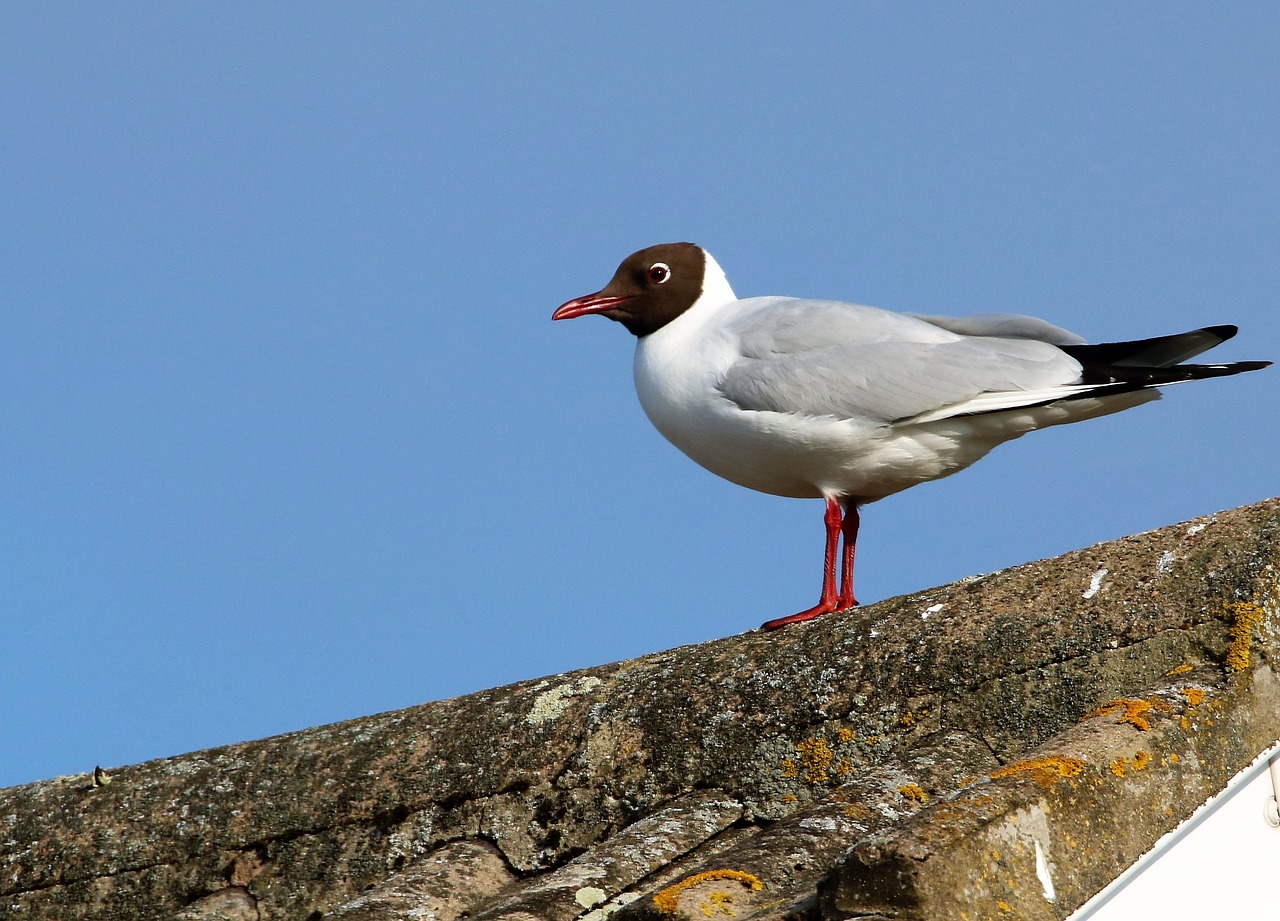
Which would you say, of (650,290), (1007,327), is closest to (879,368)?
(1007,327)

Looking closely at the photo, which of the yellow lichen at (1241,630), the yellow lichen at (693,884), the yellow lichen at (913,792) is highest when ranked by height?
the yellow lichen at (1241,630)

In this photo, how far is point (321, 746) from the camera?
5.16 meters

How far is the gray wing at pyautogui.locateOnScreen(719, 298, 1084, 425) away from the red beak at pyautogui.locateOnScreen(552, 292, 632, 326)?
1048 millimetres

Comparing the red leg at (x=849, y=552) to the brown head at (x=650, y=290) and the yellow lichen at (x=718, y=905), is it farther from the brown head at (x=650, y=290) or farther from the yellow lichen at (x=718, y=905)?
the yellow lichen at (x=718, y=905)

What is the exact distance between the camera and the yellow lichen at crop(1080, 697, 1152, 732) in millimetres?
3090

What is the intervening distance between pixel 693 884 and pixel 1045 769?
756 millimetres

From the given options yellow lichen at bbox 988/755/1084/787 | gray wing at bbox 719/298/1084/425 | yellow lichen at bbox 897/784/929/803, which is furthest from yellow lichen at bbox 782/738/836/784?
gray wing at bbox 719/298/1084/425

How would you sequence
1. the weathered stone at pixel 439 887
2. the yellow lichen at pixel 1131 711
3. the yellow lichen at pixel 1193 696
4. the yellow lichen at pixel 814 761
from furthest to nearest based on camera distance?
the yellow lichen at pixel 814 761 < the weathered stone at pixel 439 887 < the yellow lichen at pixel 1193 696 < the yellow lichen at pixel 1131 711

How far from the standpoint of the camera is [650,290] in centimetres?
693

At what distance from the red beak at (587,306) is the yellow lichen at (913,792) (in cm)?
386

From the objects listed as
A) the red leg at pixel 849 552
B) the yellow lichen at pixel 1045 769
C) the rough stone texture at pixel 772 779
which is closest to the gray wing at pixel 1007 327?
the red leg at pixel 849 552

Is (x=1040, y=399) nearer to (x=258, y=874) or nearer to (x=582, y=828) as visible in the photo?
(x=582, y=828)

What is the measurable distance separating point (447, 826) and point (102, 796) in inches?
60.6

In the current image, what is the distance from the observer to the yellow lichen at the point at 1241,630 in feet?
11.5
